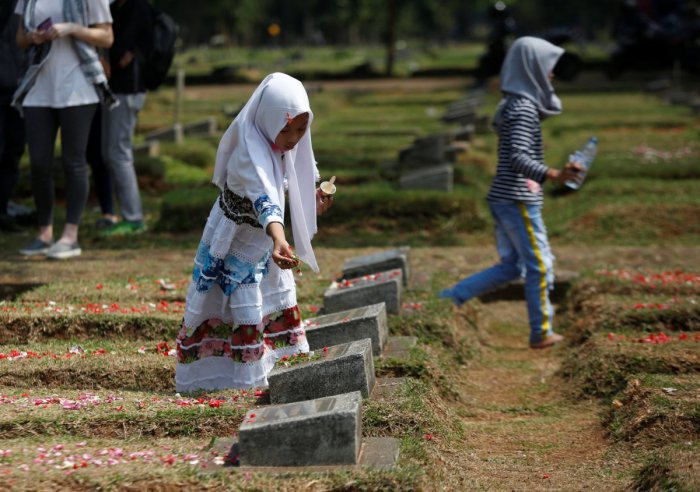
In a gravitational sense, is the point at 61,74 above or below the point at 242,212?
above

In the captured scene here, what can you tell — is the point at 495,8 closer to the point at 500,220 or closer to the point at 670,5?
the point at 670,5

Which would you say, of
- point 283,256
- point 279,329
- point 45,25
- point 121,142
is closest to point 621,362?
point 279,329

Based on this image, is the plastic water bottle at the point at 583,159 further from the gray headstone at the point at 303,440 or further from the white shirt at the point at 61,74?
the white shirt at the point at 61,74

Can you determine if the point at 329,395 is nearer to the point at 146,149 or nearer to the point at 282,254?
the point at 282,254

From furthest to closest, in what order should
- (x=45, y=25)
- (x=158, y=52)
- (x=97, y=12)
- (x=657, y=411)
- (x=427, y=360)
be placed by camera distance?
(x=158, y=52)
(x=97, y=12)
(x=45, y=25)
(x=427, y=360)
(x=657, y=411)

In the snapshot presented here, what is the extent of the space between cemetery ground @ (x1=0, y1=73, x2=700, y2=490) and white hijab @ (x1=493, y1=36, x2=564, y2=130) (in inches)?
58.7

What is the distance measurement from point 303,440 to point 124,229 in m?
6.19

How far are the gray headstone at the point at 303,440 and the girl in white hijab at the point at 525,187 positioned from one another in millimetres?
3391

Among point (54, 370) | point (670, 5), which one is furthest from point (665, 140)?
point (670, 5)

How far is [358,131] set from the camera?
1934 cm

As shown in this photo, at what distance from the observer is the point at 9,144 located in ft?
32.6

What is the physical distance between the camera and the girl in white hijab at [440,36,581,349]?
7.38 meters

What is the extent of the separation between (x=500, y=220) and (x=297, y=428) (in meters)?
3.61

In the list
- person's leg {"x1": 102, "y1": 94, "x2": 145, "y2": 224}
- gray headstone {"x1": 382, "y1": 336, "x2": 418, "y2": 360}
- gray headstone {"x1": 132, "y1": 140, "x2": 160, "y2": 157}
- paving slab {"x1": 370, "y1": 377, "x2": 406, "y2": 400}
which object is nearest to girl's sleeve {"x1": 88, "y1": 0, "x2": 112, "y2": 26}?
person's leg {"x1": 102, "y1": 94, "x2": 145, "y2": 224}
